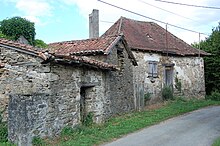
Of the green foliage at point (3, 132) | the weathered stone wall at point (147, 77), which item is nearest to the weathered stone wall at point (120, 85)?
the weathered stone wall at point (147, 77)

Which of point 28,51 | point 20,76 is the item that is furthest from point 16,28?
point 28,51

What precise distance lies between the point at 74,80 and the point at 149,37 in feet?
41.6

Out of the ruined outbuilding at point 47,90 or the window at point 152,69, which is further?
the window at point 152,69

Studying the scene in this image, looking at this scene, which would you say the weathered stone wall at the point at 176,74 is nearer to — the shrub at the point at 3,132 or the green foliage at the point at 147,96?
the green foliage at the point at 147,96

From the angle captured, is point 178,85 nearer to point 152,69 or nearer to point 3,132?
point 152,69

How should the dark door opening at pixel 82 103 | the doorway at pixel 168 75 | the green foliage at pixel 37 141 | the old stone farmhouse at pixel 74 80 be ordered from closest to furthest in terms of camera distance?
the green foliage at pixel 37 141, the old stone farmhouse at pixel 74 80, the dark door opening at pixel 82 103, the doorway at pixel 168 75

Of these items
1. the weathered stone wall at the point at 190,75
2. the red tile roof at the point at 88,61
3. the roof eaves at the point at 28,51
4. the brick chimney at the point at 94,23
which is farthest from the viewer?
the weathered stone wall at the point at 190,75

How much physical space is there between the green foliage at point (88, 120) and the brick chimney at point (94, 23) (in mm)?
8283

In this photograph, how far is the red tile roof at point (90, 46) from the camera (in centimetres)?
1491

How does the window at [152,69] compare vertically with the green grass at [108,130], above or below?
above

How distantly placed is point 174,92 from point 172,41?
4179mm

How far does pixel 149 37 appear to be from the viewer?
76.7 feet

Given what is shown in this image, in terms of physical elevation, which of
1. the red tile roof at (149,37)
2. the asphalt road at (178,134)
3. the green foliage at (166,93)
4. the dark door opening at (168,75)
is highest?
the red tile roof at (149,37)

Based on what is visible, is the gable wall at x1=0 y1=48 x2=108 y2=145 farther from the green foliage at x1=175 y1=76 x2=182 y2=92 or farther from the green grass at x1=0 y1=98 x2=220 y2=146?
the green foliage at x1=175 y1=76 x2=182 y2=92
